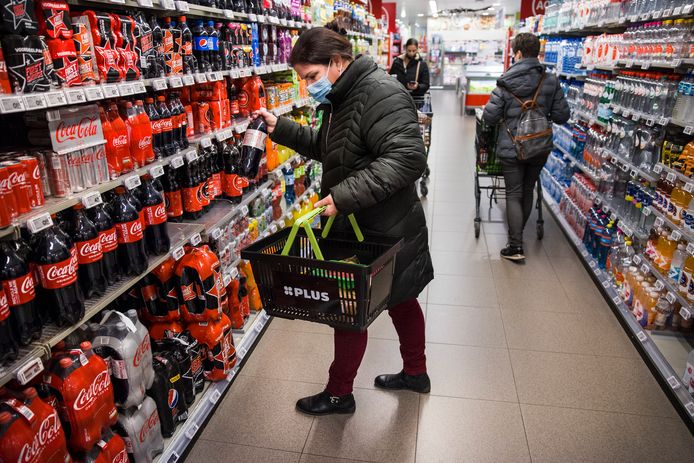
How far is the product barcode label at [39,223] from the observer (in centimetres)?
163

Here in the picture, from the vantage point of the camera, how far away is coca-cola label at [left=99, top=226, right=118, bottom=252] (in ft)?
6.60

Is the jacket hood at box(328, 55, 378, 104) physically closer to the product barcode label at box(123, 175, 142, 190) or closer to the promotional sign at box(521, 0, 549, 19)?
the product barcode label at box(123, 175, 142, 190)

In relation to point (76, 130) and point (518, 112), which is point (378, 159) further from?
point (518, 112)

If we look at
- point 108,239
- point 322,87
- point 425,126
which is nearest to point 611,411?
point 322,87

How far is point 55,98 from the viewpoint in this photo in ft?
5.57

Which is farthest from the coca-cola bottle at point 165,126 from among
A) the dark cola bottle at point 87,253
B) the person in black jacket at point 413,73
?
the person in black jacket at point 413,73

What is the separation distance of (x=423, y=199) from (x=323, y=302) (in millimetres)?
4936

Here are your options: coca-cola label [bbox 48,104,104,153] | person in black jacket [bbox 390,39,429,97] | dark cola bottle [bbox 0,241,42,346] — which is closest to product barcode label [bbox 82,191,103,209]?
coca-cola label [bbox 48,104,104,153]

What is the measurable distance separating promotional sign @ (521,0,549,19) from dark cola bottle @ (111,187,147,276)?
463 inches

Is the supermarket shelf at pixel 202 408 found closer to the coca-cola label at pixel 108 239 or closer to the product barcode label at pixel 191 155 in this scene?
the coca-cola label at pixel 108 239

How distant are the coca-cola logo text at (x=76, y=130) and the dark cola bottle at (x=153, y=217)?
0.36 meters

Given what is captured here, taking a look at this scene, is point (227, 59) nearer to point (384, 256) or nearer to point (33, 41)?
point (33, 41)

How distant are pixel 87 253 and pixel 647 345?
10.5ft

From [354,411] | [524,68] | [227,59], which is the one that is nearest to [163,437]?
[354,411]
